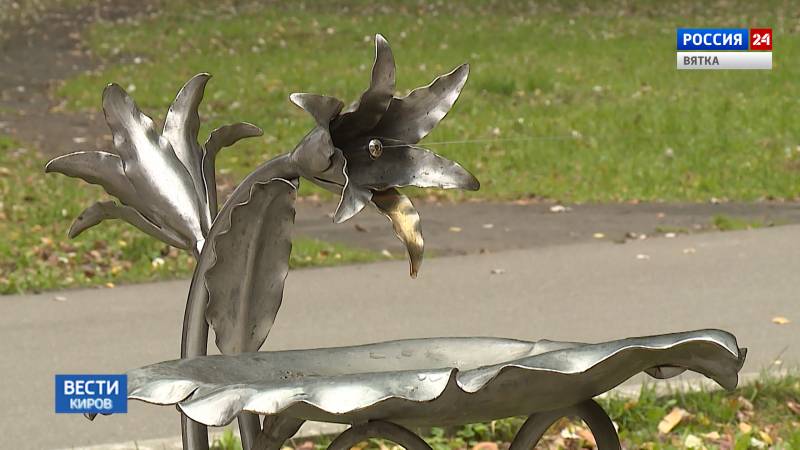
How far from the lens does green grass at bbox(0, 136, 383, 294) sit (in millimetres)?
6590

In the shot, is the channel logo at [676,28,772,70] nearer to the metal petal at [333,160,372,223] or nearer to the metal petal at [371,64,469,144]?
the metal petal at [371,64,469,144]

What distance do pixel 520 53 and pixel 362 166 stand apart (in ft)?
36.4

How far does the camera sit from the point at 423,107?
7.79 feet

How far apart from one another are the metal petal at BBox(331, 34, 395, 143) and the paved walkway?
7.76ft

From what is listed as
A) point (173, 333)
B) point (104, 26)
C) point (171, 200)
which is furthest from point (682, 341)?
point (104, 26)

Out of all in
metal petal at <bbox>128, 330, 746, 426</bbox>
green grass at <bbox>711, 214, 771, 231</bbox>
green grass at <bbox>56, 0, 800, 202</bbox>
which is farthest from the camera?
green grass at <bbox>56, 0, 800, 202</bbox>

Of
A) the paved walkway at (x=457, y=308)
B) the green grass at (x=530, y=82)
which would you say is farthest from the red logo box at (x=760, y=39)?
the paved walkway at (x=457, y=308)

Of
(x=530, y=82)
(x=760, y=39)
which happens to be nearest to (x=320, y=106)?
(x=530, y=82)

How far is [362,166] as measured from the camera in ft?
7.73

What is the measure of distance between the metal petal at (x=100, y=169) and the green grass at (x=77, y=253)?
3851 millimetres

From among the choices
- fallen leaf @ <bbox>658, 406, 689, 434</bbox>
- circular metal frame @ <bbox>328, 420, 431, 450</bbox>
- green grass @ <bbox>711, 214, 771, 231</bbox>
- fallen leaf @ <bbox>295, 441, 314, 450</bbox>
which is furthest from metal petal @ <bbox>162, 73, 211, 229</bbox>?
green grass @ <bbox>711, 214, 771, 231</bbox>

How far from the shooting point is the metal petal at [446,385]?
1.99 metres

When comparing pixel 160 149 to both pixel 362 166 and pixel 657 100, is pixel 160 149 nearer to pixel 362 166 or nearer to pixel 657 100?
pixel 362 166

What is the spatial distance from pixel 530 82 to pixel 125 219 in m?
9.02
